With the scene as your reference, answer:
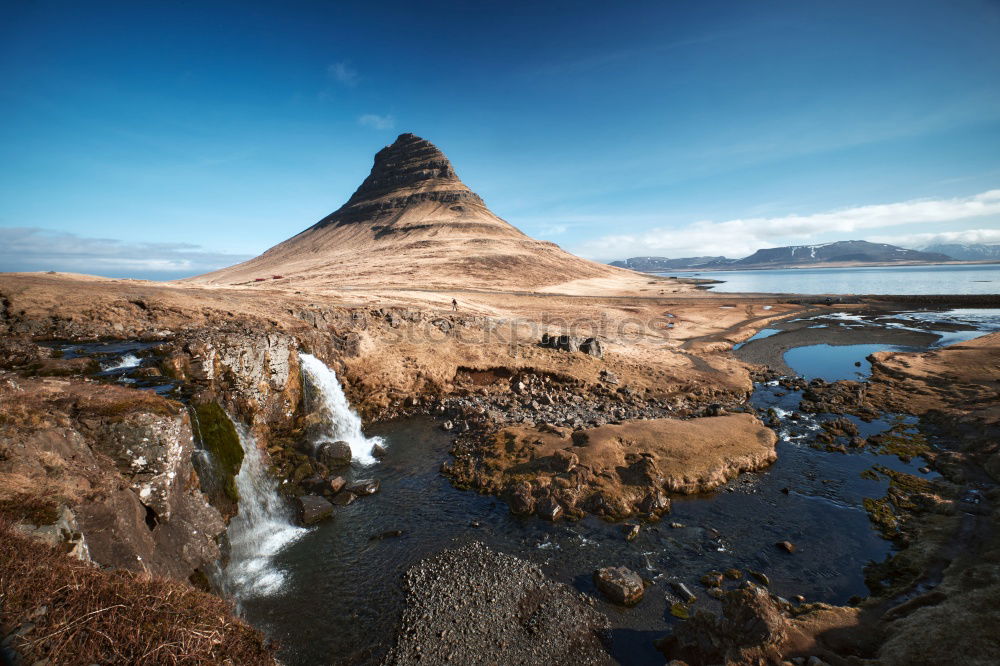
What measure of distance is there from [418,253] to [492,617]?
438 feet

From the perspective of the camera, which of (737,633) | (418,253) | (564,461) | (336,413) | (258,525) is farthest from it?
(418,253)

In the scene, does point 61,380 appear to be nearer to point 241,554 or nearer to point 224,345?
point 224,345

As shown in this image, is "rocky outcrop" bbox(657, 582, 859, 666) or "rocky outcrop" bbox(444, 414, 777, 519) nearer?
"rocky outcrop" bbox(657, 582, 859, 666)

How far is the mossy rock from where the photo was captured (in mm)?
15852

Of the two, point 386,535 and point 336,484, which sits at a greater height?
point 336,484

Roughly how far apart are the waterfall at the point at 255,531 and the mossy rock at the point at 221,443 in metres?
0.45

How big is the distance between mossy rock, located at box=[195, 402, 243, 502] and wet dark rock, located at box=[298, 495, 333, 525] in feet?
8.22

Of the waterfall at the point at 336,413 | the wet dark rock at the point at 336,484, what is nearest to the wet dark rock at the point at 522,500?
the wet dark rock at the point at 336,484

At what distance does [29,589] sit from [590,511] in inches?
630

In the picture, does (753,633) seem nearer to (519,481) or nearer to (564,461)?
(564,461)

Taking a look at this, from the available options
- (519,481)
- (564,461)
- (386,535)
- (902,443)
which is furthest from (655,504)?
(902,443)

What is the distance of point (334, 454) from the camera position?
21.0 m

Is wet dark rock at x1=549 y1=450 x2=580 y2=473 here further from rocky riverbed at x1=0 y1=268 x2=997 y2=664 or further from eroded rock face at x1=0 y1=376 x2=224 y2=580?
eroded rock face at x1=0 y1=376 x2=224 y2=580

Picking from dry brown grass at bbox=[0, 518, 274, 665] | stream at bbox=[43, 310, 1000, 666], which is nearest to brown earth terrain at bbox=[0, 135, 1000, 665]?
dry brown grass at bbox=[0, 518, 274, 665]
